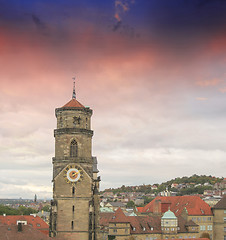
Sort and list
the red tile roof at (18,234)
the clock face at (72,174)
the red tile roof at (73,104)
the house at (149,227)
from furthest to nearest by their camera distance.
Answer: the house at (149,227)
the red tile roof at (73,104)
the clock face at (72,174)
the red tile roof at (18,234)

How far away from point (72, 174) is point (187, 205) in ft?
167

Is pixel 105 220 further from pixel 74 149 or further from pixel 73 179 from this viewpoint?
pixel 74 149

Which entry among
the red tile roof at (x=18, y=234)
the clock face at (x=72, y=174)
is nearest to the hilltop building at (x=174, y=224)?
the clock face at (x=72, y=174)

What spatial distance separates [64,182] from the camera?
209 feet

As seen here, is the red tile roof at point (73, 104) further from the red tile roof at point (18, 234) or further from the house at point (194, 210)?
the house at point (194, 210)

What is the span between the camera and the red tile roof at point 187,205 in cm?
10300

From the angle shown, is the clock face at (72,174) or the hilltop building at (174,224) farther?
the hilltop building at (174,224)

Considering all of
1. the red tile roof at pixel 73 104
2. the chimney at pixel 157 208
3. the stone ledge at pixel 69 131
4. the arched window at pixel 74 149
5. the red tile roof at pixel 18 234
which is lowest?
the red tile roof at pixel 18 234

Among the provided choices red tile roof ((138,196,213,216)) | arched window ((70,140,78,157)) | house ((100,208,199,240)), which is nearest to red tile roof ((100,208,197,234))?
house ((100,208,199,240))

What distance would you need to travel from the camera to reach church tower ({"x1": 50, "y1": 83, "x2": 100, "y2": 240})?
6281 cm

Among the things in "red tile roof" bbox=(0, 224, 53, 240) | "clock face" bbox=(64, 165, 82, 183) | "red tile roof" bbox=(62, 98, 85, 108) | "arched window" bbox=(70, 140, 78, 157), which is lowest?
"red tile roof" bbox=(0, 224, 53, 240)

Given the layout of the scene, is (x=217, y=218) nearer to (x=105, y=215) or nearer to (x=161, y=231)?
(x=161, y=231)

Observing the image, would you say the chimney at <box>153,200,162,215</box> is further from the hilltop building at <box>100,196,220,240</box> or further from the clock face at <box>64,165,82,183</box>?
the clock face at <box>64,165,82,183</box>

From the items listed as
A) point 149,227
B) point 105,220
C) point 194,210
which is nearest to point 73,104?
point 149,227
